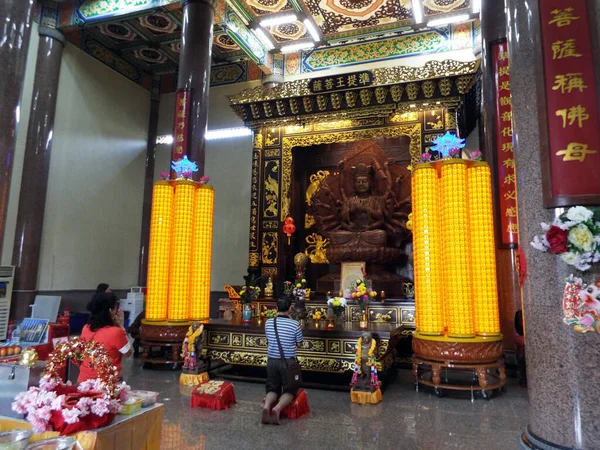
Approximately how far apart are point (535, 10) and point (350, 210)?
6.19 meters

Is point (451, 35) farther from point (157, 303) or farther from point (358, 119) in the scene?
point (157, 303)

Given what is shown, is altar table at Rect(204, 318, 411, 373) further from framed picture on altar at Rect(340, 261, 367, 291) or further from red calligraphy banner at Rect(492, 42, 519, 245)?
framed picture on altar at Rect(340, 261, 367, 291)

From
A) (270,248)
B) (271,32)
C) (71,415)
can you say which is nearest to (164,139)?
(271,32)

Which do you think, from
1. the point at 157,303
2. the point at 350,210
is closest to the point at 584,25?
the point at 157,303

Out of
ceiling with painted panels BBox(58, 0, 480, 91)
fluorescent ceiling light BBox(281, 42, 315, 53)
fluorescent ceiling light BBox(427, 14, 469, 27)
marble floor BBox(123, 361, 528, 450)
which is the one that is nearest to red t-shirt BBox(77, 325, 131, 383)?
marble floor BBox(123, 361, 528, 450)

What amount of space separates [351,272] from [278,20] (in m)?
5.63

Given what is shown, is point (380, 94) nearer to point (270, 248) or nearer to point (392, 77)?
point (392, 77)

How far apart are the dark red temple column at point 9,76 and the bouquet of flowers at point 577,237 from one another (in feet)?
15.7

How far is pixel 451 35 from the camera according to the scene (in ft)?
30.2

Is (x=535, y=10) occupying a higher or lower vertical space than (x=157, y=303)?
higher

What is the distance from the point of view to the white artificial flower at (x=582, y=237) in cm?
215

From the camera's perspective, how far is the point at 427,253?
4797mm

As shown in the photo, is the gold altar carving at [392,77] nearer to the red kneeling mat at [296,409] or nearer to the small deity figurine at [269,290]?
the small deity figurine at [269,290]

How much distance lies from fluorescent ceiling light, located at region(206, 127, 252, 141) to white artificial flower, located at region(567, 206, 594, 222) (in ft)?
29.5
